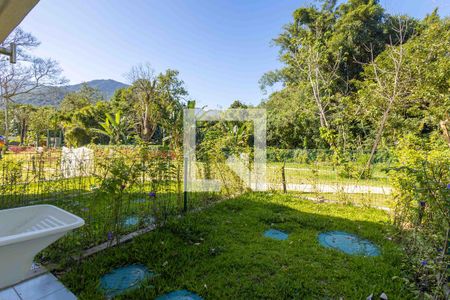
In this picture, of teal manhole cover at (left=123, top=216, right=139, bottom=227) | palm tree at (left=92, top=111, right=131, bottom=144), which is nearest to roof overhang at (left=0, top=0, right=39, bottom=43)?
teal manhole cover at (left=123, top=216, right=139, bottom=227)

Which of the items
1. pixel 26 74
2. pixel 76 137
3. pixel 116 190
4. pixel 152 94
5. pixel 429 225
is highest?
pixel 26 74

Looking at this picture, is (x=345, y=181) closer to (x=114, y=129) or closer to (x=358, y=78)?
(x=114, y=129)

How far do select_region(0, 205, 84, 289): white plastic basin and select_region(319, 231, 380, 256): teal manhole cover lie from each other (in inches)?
110

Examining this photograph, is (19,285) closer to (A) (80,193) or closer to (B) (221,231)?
(A) (80,193)

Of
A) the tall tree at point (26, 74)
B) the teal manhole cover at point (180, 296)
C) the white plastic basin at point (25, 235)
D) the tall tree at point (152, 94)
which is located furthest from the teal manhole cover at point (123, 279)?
the tall tree at point (26, 74)

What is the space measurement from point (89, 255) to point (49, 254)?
358mm

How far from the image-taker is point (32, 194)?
3.55m

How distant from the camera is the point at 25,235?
3.28ft

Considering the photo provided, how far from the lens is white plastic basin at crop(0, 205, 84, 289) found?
992mm

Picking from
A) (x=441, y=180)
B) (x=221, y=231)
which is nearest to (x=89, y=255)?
(x=221, y=231)

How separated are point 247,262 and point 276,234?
38.8 inches

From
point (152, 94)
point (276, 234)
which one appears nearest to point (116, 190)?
point (276, 234)

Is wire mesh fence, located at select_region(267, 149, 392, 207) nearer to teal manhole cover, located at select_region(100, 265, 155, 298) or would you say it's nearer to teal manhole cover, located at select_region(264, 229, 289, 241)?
teal manhole cover, located at select_region(264, 229, 289, 241)

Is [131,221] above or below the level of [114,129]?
below
